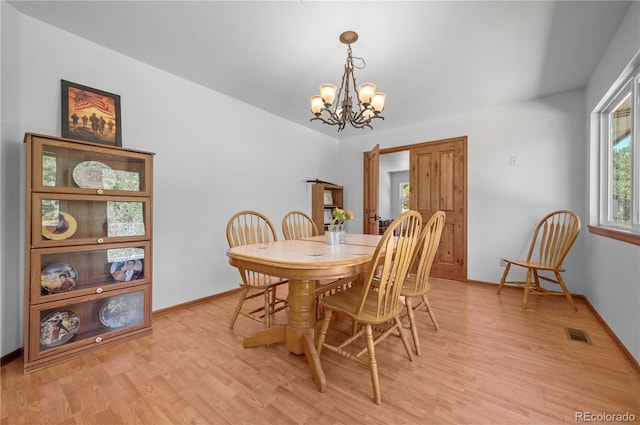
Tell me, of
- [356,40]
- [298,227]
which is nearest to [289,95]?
[356,40]

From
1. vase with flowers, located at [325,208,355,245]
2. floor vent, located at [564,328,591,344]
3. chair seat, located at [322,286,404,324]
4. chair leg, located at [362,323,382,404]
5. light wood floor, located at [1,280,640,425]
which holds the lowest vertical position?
light wood floor, located at [1,280,640,425]

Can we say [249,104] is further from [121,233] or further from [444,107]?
[444,107]

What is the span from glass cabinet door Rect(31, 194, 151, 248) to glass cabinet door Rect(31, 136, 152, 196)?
0.08 m

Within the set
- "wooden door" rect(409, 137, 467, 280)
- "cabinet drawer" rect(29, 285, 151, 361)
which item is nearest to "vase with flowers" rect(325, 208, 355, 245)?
"cabinet drawer" rect(29, 285, 151, 361)

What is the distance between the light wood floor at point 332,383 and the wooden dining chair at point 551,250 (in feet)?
1.74

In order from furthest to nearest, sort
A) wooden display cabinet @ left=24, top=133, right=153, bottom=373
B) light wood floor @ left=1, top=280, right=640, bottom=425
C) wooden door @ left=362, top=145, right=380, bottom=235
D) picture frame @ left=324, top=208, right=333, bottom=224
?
picture frame @ left=324, top=208, right=333, bottom=224, wooden door @ left=362, top=145, right=380, bottom=235, wooden display cabinet @ left=24, top=133, right=153, bottom=373, light wood floor @ left=1, top=280, right=640, bottom=425

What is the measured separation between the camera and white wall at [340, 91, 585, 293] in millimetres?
3016

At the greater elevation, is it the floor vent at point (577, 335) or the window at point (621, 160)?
the window at point (621, 160)

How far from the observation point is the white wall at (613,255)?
1682 millimetres

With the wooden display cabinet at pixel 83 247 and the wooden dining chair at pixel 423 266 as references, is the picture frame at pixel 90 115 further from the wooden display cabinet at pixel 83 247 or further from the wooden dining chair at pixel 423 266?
the wooden dining chair at pixel 423 266

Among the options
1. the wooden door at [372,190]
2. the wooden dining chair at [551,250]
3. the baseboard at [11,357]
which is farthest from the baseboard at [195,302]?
the wooden dining chair at [551,250]

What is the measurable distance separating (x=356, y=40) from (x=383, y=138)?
2.51 meters

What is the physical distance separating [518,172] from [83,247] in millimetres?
4550

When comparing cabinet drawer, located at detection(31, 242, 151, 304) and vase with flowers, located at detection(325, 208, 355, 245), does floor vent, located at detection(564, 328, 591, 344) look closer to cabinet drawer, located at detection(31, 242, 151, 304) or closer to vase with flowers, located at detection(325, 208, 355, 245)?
A: vase with flowers, located at detection(325, 208, 355, 245)
